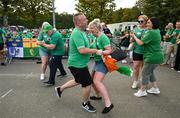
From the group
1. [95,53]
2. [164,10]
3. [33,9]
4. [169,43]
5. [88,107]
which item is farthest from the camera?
[33,9]

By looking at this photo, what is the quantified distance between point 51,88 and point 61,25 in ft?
170

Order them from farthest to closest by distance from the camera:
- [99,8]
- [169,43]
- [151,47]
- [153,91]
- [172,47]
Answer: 1. [99,8]
2. [169,43]
3. [172,47]
4. [153,91]
5. [151,47]

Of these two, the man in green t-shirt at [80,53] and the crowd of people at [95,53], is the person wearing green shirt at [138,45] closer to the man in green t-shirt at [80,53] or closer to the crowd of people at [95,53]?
the crowd of people at [95,53]

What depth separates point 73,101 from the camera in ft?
19.9

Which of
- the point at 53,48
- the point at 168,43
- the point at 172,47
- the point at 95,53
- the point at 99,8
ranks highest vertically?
the point at 99,8

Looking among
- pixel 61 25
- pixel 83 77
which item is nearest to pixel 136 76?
pixel 83 77

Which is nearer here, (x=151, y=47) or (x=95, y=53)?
(x=95, y=53)

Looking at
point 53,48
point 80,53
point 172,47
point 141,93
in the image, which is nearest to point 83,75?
point 80,53

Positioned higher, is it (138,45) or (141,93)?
(138,45)

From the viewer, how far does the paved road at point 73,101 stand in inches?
206

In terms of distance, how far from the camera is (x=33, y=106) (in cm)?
573

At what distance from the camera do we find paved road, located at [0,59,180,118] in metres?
5.24

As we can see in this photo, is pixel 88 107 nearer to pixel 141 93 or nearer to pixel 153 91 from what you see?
pixel 141 93

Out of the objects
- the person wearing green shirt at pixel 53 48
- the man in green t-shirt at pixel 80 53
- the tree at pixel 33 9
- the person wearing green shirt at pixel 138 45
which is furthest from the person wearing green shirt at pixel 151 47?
the tree at pixel 33 9
